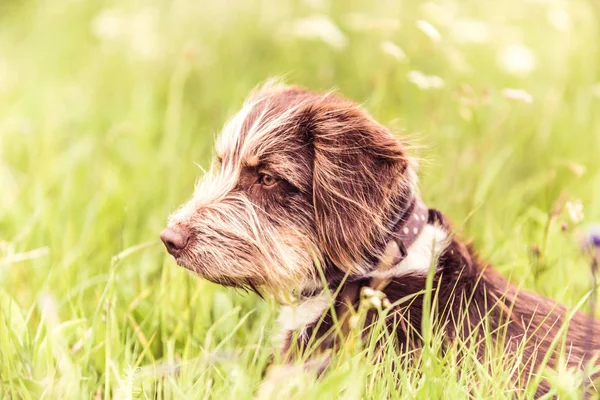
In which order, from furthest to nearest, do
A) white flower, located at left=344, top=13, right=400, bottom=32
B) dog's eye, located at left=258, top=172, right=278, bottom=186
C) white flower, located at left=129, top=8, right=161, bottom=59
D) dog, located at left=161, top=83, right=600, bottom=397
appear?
white flower, located at left=129, top=8, right=161, bottom=59 < white flower, located at left=344, top=13, right=400, bottom=32 < dog's eye, located at left=258, top=172, right=278, bottom=186 < dog, located at left=161, top=83, right=600, bottom=397

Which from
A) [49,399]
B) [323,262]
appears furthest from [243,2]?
[49,399]

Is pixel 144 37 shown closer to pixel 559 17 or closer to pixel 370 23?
pixel 370 23

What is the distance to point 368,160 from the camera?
319cm

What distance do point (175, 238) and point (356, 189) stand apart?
0.73 meters

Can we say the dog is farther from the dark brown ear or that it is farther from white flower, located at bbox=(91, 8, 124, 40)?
white flower, located at bbox=(91, 8, 124, 40)

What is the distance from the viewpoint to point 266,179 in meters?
3.37

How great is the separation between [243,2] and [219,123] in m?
2.41

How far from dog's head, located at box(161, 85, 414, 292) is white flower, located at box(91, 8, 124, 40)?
3346 mm

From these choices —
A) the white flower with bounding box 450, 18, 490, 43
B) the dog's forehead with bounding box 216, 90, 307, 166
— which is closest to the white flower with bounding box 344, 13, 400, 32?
the white flower with bounding box 450, 18, 490, 43

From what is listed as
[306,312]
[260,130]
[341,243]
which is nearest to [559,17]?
[260,130]

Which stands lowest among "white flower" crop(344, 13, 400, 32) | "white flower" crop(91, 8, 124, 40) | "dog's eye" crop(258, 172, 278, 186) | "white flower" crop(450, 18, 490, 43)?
"dog's eye" crop(258, 172, 278, 186)

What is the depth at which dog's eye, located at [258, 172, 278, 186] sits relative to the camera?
3334 mm

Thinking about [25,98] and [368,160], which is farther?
[25,98]

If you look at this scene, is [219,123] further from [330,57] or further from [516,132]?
[516,132]
